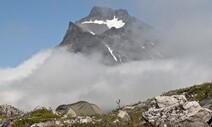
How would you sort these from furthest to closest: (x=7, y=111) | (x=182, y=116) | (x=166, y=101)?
(x=7, y=111) < (x=166, y=101) < (x=182, y=116)

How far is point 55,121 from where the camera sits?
39938 millimetres

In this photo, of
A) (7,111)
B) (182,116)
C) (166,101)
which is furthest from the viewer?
(7,111)

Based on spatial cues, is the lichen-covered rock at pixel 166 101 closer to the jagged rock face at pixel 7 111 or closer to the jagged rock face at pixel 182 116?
the jagged rock face at pixel 182 116

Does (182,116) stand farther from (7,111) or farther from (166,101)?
(7,111)

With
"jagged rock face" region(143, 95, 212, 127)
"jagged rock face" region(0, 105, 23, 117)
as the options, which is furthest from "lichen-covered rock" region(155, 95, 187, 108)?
"jagged rock face" region(0, 105, 23, 117)

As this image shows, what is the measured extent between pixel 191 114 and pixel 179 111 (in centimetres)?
150

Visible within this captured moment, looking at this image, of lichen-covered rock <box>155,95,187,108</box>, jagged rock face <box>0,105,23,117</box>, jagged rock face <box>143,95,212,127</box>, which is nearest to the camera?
jagged rock face <box>143,95,212,127</box>

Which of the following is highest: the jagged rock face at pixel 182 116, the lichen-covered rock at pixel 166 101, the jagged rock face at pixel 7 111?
the jagged rock face at pixel 7 111

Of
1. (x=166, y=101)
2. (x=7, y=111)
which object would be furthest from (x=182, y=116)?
(x=7, y=111)

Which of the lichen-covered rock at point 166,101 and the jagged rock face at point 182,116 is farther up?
the lichen-covered rock at point 166,101

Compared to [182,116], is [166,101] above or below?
above

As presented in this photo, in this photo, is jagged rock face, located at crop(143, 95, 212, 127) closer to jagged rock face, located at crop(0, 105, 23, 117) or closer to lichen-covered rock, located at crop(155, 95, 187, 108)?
lichen-covered rock, located at crop(155, 95, 187, 108)

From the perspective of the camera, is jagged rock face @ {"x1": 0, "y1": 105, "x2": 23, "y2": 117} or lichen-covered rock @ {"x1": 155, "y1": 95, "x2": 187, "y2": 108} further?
jagged rock face @ {"x1": 0, "y1": 105, "x2": 23, "y2": 117}

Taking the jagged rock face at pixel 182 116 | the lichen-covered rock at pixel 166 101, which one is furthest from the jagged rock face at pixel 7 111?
the jagged rock face at pixel 182 116
